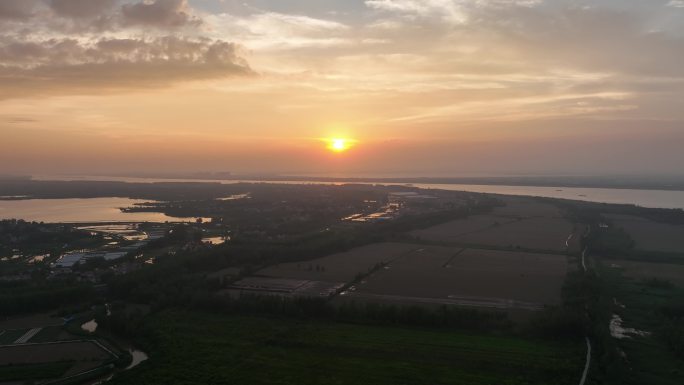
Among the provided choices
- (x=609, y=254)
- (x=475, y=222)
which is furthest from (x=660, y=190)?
(x=609, y=254)

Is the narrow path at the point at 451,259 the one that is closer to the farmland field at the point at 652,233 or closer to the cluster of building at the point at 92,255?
the farmland field at the point at 652,233

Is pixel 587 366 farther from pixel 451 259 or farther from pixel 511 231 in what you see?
pixel 511 231

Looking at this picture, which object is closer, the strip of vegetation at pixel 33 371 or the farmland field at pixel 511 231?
the strip of vegetation at pixel 33 371

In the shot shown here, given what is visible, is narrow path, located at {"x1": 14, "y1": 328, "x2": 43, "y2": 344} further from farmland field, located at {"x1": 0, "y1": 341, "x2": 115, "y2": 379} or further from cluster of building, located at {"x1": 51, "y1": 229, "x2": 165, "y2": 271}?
cluster of building, located at {"x1": 51, "y1": 229, "x2": 165, "y2": 271}

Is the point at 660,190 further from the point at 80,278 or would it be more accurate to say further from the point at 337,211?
the point at 80,278

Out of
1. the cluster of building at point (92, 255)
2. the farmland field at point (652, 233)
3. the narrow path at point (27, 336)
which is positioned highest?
the farmland field at point (652, 233)

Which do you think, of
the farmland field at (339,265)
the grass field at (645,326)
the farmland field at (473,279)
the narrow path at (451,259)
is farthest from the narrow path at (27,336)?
the narrow path at (451,259)
